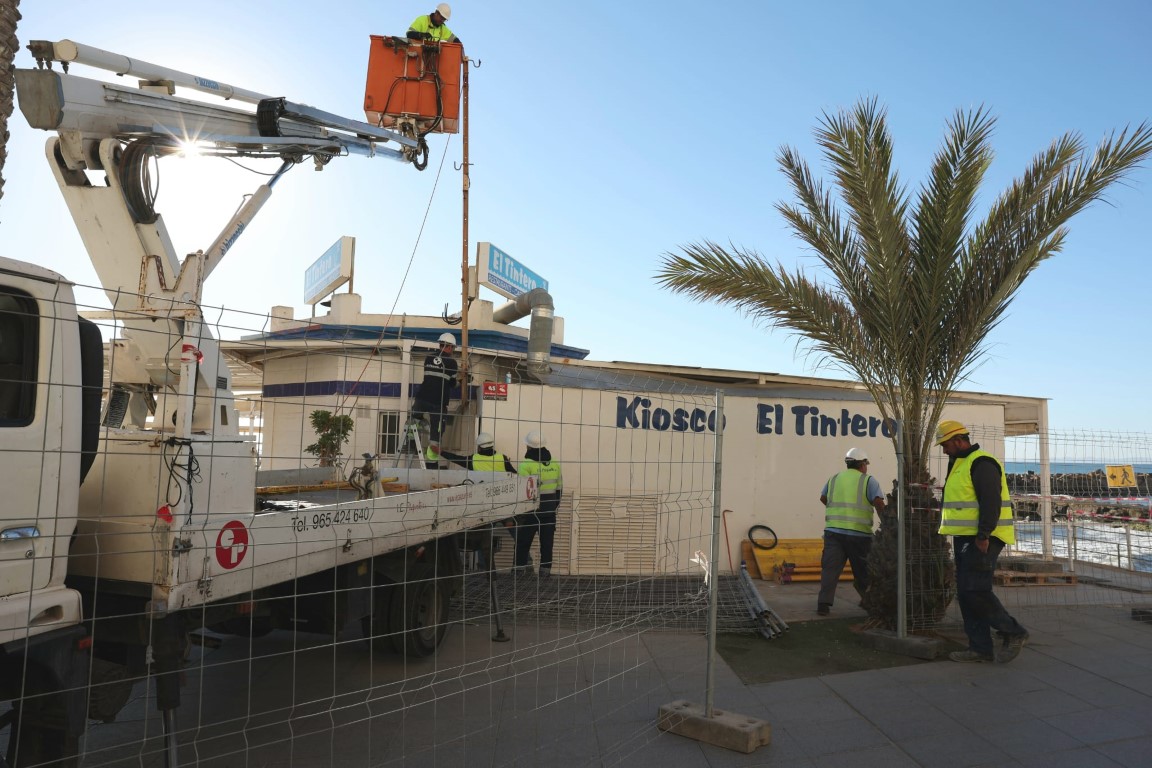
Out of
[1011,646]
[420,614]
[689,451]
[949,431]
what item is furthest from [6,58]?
[1011,646]

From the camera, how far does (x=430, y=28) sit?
8.22 meters

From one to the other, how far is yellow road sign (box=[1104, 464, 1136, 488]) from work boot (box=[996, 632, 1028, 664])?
396cm

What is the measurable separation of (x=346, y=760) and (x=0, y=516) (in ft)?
7.71

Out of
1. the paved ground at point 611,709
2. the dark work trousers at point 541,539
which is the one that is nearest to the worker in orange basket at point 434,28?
the dark work trousers at point 541,539

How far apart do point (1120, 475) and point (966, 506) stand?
13.7ft

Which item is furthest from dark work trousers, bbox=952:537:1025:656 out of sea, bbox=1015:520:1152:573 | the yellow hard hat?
sea, bbox=1015:520:1152:573

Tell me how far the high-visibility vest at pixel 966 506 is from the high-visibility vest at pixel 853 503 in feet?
5.30

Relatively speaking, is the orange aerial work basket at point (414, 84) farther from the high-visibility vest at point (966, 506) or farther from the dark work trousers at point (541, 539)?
the high-visibility vest at point (966, 506)

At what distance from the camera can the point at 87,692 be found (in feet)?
10.9

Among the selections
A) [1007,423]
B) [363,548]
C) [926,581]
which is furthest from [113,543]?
[1007,423]

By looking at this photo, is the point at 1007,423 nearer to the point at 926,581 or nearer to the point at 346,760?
the point at 926,581

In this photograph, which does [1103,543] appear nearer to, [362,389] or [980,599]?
[980,599]

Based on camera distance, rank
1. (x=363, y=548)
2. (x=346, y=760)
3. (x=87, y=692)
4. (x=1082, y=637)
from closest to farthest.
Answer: (x=87, y=692) < (x=346, y=760) < (x=363, y=548) < (x=1082, y=637)

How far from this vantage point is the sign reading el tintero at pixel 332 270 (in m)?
14.1
